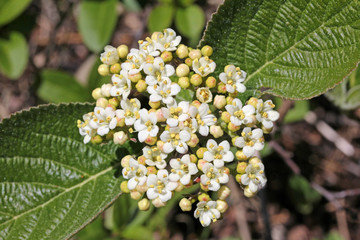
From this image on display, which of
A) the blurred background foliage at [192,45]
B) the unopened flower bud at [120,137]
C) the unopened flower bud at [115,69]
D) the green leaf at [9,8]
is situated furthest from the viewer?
the green leaf at [9,8]

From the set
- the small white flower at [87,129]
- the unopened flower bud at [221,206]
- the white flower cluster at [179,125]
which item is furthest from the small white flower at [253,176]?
the small white flower at [87,129]


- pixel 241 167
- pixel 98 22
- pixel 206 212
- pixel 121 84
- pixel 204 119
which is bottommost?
pixel 206 212

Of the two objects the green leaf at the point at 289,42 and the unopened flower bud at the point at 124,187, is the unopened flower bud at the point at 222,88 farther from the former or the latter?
the unopened flower bud at the point at 124,187

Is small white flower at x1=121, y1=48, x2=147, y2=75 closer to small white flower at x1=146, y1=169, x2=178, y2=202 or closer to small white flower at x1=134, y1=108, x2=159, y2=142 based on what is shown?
small white flower at x1=134, y1=108, x2=159, y2=142

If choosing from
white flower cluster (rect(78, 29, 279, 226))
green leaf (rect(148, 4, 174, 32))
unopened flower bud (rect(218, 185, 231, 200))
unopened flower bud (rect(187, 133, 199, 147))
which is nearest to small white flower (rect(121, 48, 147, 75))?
white flower cluster (rect(78, 29, 279, 226))

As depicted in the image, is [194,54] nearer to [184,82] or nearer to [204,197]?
[184,82]

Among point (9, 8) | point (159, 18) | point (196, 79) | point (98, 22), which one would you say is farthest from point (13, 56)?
point (196, 79)

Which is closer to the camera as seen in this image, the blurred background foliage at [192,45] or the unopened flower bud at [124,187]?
the unopened flower bud at [124,187]
